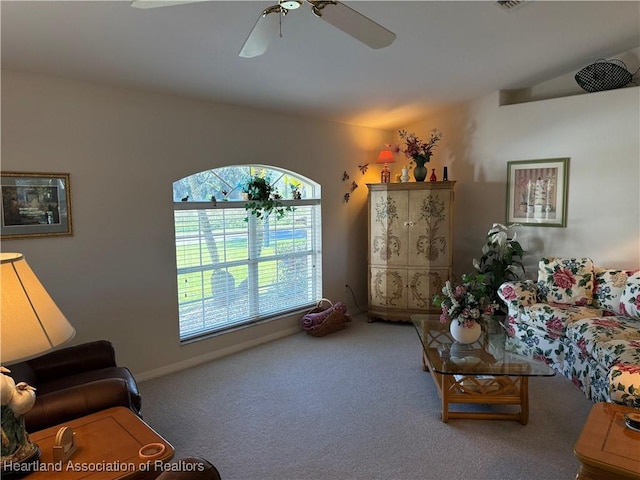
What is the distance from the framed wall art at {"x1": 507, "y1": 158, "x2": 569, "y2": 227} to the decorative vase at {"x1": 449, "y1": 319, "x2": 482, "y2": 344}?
7.26 ft

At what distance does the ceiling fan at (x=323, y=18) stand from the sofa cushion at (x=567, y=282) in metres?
3.06

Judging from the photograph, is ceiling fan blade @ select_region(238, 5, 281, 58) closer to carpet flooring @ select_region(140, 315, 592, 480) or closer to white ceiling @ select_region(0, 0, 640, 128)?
white ceiling @ select_region(0, 0, 640, 128)

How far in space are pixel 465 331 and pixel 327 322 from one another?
1855 millimetres

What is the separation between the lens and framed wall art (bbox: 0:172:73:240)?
277 cm

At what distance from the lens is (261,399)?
126 inches

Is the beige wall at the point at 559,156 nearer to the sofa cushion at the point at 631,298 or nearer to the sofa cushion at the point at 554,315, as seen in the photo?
the sofa cushion at the point at 631,298

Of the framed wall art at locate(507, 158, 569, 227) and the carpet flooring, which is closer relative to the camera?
the carpet flooring

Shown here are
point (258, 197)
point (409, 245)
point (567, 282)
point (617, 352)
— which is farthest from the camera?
point (409, 245)

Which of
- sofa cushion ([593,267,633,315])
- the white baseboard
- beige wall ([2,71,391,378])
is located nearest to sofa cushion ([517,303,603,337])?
sofa cushion ([593,267,633,315])

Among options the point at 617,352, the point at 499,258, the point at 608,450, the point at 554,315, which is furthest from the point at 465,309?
the point at 499,258

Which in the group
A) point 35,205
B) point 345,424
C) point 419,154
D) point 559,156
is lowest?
point 345,424

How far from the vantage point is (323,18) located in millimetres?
1870

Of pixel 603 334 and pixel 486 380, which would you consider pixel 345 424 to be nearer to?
pixel 486 380

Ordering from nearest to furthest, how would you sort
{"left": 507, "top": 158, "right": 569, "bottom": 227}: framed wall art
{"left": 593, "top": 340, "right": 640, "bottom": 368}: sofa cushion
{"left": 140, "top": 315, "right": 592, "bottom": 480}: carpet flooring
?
{"left": 140, "top": 315, "right": 592, "bottom": 480}: carpet flooring < {"left": 593, "top": 340, "right": 640, "bottom": 368}: sofa cushion < {"left": 507, "top": 158, "right": 569, "bottom": 227}: framed wall art
